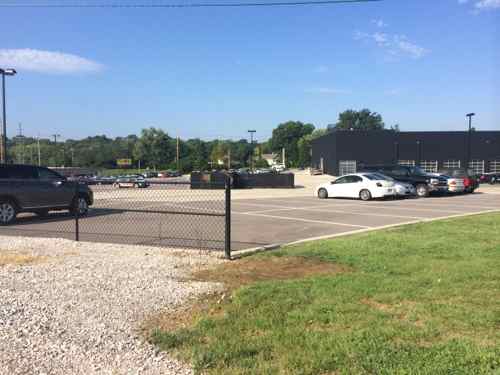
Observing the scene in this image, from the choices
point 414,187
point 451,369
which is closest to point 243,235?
point 451,369

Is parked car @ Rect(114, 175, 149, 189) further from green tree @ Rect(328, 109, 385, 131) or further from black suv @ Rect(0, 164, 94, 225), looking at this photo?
green tree @ Rect(328, 109, 385, 131)

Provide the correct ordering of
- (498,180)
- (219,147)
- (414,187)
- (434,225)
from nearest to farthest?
(434,225) → (414,187) → (498,180) → (219,147)

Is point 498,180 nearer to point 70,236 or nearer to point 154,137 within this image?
point 70,236

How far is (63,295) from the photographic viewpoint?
5113 millimetres

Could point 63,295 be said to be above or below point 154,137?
below

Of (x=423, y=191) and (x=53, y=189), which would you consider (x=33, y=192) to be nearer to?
(x=53, y=189)

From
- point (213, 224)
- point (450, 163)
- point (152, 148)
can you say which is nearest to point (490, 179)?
point (450, 163)

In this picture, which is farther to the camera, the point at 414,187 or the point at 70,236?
the point at 414,187

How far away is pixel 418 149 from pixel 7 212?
160 feet

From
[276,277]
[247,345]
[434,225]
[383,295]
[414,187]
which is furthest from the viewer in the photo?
[414,187]

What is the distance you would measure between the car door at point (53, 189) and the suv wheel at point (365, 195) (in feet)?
42.8

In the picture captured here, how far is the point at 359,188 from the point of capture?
20.8 meters

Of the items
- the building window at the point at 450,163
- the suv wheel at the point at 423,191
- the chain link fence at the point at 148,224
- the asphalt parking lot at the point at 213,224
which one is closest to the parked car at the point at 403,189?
the suv wheel at the point at 423,191

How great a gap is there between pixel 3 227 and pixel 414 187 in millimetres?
18455
